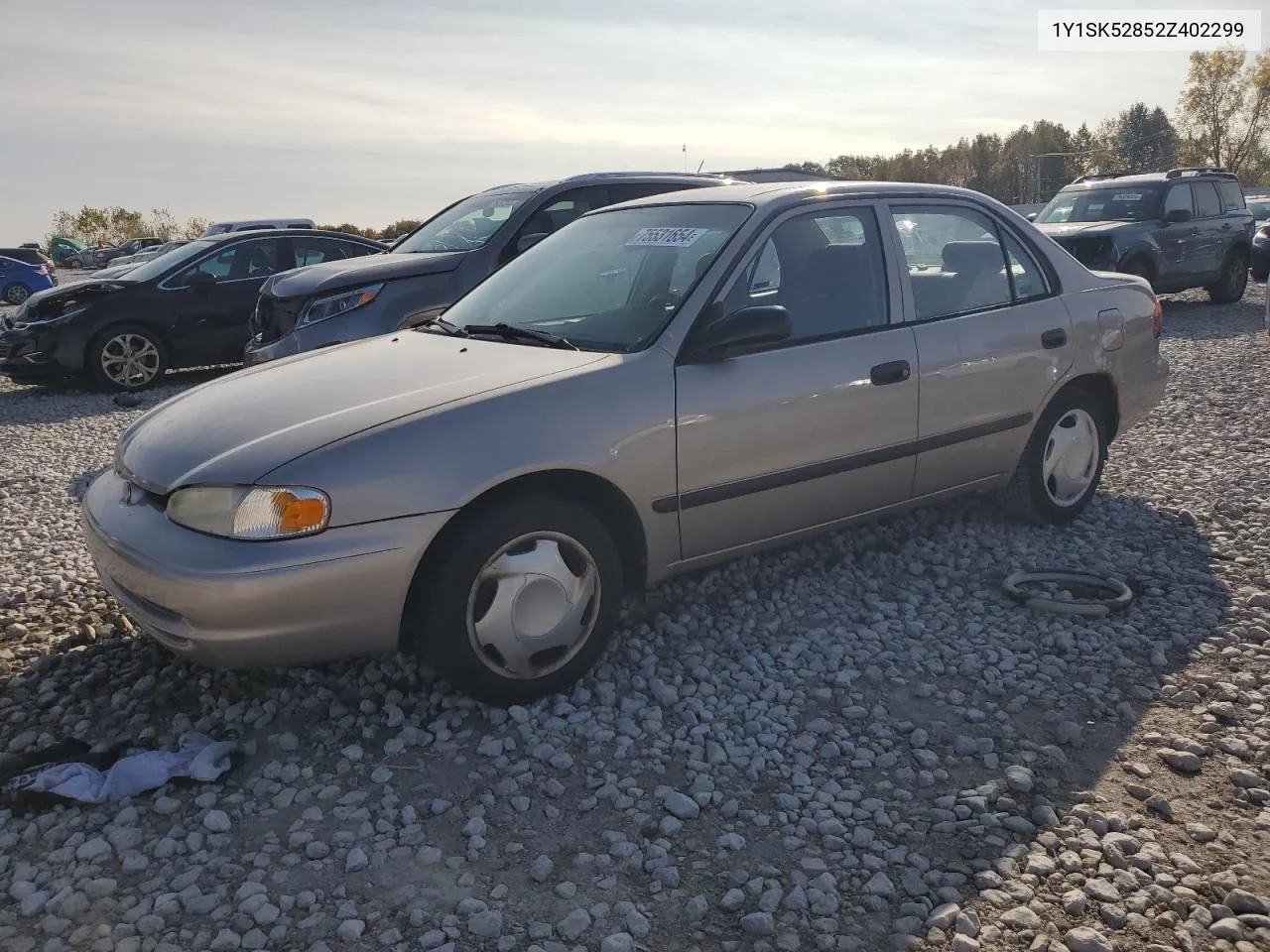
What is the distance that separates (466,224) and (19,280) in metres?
19.7

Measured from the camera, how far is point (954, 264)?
15.7ft

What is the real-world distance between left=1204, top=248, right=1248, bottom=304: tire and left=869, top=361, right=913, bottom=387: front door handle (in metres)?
12.8

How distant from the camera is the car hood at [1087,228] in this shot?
524 inches

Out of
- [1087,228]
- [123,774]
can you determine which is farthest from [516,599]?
[1087,228]

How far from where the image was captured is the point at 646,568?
3.78 m

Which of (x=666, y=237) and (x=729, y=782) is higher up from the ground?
(x=666, y=237)

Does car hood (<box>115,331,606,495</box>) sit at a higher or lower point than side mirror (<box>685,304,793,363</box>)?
lower

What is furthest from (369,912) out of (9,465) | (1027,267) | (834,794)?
(9,465)

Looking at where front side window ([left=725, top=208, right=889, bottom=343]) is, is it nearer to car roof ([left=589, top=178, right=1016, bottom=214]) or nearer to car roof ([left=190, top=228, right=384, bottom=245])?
car roof ([left=589, top=178, right=1016, bottom=214])

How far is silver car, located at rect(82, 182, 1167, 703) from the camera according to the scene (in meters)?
3.15

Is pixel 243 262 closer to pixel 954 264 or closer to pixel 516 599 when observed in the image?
pixel 954 264

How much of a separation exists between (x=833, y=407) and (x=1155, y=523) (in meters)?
2.22

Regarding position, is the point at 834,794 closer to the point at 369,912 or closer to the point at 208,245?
the point at 369,912

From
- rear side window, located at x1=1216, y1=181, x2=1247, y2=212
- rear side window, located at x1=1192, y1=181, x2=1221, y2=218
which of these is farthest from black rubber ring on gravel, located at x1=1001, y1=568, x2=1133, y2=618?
rear side window, located at x1=1216, y1=181, x2=1247, y2=212
